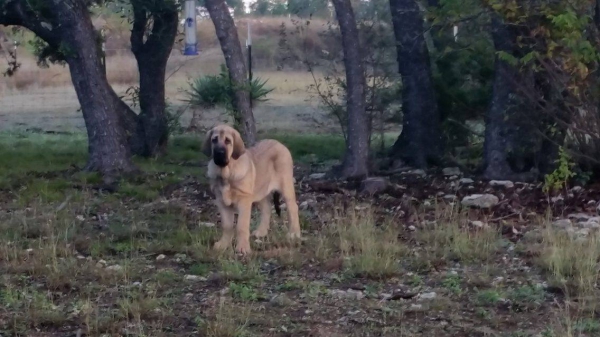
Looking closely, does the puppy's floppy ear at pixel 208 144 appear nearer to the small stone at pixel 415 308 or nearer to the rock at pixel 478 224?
the small stone at pixel 415 308

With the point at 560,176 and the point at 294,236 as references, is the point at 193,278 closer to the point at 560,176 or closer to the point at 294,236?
the point at 294,236

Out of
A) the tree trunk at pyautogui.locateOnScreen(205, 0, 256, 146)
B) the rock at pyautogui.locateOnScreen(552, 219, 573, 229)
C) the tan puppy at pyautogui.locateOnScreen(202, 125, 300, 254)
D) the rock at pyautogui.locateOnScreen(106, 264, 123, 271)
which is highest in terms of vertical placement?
the tree trunk at pyautogui.locateOnScreen(205, 0, 256, 146)

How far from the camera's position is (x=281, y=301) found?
23.4 ft

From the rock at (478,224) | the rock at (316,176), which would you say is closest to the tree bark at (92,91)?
the rock at (316,176)

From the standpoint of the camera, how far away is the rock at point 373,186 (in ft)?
40.3

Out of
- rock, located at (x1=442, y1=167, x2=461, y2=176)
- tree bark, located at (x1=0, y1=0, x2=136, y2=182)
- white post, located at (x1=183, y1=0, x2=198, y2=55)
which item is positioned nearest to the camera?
tree bark, located at (x1=0, y1=0, x2=136, y2=182)

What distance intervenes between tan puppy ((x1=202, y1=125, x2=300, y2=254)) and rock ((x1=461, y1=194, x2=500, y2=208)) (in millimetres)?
2497

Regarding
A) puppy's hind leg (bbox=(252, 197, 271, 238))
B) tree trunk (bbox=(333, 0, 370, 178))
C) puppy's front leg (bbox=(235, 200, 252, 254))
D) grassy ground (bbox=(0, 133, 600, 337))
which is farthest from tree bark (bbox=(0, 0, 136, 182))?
puppy's front leg (bbox=(235, 200, 252, 254))

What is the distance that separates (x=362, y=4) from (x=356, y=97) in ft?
13.2

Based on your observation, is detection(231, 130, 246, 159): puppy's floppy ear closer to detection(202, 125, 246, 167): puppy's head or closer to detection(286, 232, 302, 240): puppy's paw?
detection(202, 125, 246, 167): puppy's head

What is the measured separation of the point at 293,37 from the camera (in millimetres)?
16422

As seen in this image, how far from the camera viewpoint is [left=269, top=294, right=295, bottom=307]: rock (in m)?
7.08

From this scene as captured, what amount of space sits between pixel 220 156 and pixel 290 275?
48.0 inches

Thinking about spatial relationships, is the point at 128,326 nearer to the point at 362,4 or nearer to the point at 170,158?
the point at 170,158
